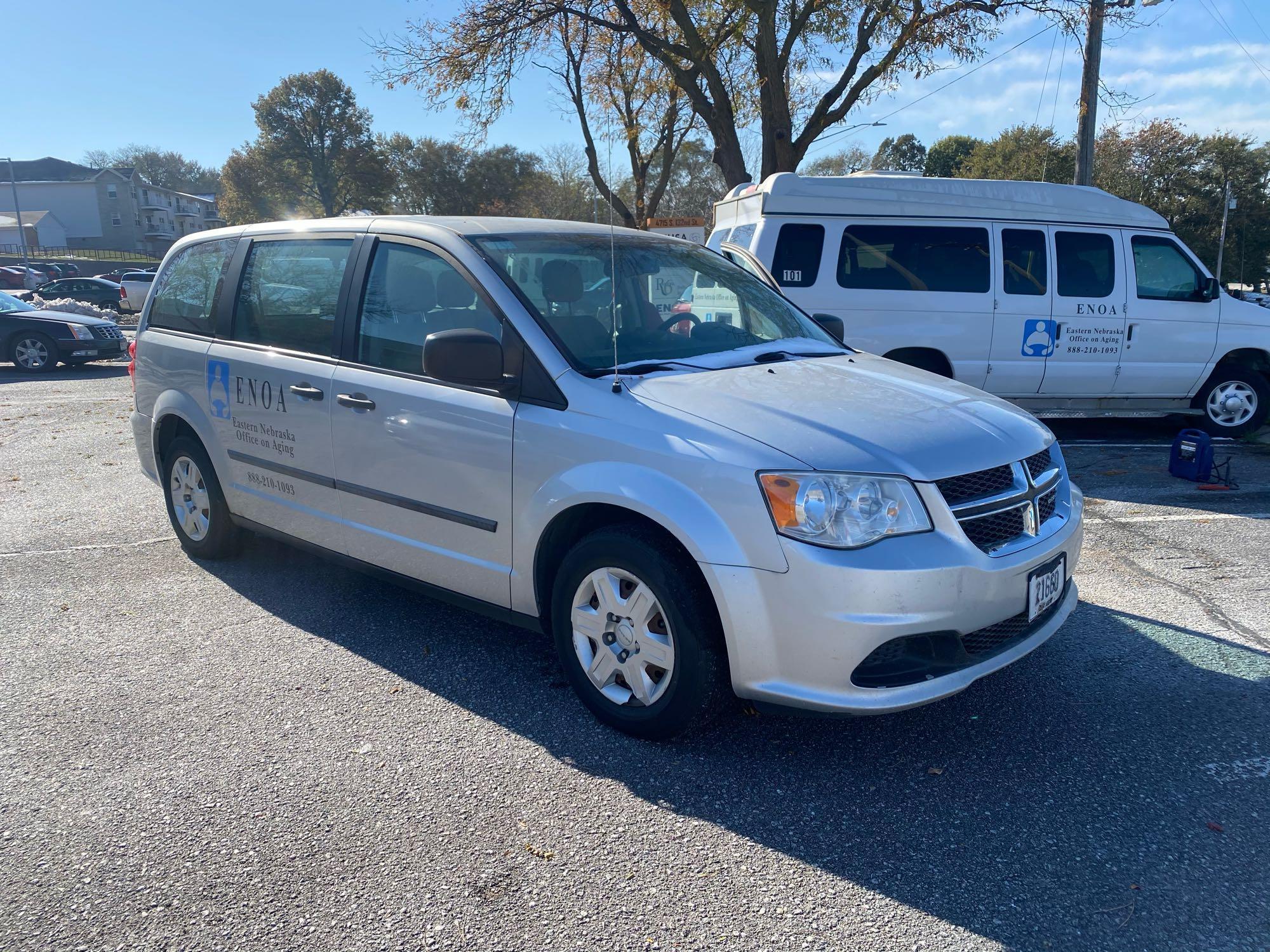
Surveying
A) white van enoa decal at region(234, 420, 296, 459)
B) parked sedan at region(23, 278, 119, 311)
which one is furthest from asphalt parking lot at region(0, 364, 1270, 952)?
parked sedan at region(23, 278, 119, 311)

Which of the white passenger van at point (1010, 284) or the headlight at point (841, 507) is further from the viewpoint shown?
the white passenger van at point (1010, 284)

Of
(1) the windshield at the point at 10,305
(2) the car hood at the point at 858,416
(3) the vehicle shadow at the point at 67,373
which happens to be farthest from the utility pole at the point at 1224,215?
(2) the car hood at the point at 858,416

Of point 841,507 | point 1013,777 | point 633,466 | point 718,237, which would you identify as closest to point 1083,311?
point 718,237

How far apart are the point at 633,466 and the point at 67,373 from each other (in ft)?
57.5

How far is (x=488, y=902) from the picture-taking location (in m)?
2.54

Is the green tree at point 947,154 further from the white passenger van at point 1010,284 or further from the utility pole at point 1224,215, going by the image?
the white passenger van at point 1010,284

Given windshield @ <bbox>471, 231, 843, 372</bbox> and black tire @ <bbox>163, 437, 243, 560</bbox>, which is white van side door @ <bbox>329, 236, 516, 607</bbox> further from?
black tire @ <bbox>163, 437, 243, 560</bbox>

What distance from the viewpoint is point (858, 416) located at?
3223mm

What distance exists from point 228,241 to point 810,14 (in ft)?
43.6

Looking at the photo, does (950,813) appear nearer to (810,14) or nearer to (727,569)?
(727,569)

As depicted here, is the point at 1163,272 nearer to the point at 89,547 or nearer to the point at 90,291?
the point at 89,547

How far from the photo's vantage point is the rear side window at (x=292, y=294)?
435 cm

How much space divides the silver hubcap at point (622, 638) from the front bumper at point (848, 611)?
0.93ft

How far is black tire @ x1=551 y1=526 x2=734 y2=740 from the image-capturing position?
305 cm
